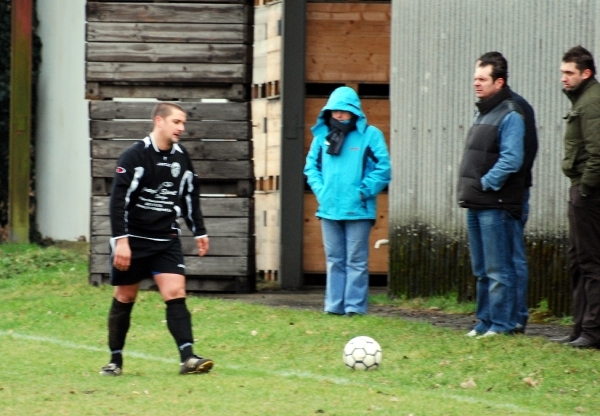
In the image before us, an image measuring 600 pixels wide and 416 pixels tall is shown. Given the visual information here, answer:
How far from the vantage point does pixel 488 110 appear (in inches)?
366

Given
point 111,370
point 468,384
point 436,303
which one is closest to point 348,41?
point 436,303

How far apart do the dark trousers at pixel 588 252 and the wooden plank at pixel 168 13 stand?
4.94 metres

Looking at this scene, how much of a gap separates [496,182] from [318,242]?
4.79 m

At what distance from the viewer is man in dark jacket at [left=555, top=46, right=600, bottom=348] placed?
880cm

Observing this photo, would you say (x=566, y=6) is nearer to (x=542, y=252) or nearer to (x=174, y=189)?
(x=542, y=252)

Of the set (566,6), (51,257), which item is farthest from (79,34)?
(566,6)

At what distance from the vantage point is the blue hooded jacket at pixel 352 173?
10.7 m

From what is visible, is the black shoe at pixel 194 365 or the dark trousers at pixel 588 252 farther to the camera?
the dark trousers at pixel 588 252

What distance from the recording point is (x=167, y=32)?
12875 millimetres

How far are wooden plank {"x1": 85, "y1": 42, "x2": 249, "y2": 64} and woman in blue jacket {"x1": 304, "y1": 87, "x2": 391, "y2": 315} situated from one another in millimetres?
2254

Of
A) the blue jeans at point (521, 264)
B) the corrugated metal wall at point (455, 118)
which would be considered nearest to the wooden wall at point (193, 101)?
the corrugated metal wall at point (455, 118)

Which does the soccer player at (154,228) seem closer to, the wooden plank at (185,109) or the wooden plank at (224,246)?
the wooden plank at (224,246)

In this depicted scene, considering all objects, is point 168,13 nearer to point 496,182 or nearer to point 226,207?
point 226,207

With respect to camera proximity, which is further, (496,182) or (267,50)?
(267,50)
